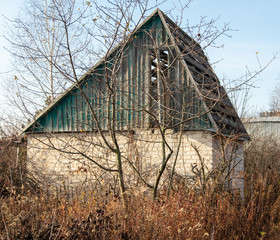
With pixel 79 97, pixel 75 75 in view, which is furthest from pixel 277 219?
pixel 79 97

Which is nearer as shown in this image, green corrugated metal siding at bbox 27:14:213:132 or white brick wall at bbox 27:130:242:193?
white brick wall at bbox 27:130:242:193

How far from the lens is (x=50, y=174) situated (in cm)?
1043

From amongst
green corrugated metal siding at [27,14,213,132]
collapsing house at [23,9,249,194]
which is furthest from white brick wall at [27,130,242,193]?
green corrugated metal siding at [27,14,213,132]

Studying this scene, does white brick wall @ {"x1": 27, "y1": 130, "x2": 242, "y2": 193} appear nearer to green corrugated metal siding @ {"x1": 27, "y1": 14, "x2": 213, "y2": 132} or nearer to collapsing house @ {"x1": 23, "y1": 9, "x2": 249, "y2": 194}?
collapsing house @ {"x1": 23, "y1": 9, "x2": 249, "y2": 194}

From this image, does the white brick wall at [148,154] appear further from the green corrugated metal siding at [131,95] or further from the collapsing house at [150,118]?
the green corrugated metal siding at [131,95]

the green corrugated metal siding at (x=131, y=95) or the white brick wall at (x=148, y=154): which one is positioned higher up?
the green corrugated metal siding at (x=131, y=95)

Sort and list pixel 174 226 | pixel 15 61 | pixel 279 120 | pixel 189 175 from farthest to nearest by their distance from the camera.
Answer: pixel 279 120
pixel 15 61
pixel 189 175
pixel 174 226

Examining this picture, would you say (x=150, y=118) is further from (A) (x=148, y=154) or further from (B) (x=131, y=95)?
(A) (x=148, y=154)

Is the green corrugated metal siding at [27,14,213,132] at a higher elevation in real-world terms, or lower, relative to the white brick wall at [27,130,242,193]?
higher

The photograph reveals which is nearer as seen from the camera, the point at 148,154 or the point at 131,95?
the point at 148,154

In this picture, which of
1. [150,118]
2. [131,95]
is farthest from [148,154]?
[131,95]

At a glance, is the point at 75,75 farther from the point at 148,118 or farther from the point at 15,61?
the point at 15,61

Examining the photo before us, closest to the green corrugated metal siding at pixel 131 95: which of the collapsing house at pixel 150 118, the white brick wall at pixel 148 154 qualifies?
the collapsing house at pixel 150 118

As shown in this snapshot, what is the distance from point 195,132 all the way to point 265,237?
12.2 ft
